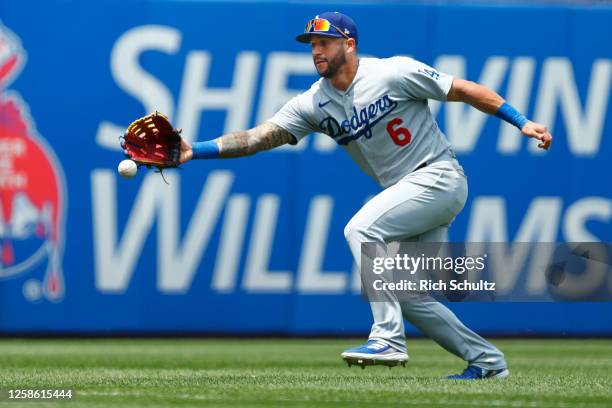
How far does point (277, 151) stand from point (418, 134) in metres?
5.23

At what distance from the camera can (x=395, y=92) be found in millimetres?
6137

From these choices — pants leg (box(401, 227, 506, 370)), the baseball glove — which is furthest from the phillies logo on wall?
pants leg (box(401, 227, 506, 370))

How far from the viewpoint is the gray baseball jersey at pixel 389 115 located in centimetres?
611

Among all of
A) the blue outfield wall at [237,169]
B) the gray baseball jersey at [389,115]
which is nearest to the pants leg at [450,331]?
the gray baseball jersey at [389,115]

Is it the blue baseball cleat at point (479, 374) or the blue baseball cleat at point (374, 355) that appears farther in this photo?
the blue baseball cleat at point (479, 374)

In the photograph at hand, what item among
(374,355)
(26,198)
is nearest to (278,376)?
(374,355)

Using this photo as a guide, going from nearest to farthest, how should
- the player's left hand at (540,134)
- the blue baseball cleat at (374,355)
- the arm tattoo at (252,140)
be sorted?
1. the blue baseball cleat at (374,355)
2. the player's left hand at (540,134)
3. the arm tattoo at (252,140)

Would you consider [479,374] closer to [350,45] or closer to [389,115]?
[389,115]

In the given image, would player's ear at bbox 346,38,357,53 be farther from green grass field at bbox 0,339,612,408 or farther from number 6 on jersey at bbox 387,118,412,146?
green grass field at bbox 0,339,612,408

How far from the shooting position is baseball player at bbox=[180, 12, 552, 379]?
599 centimetres

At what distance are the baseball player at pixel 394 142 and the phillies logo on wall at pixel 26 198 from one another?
16.5 ft

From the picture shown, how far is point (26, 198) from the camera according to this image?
1098 cm

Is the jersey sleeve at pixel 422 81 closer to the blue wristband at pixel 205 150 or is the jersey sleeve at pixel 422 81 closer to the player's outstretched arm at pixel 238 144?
the player's outstretched arm at pixel 238 144

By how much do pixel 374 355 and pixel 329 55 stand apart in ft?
4.92
